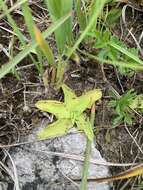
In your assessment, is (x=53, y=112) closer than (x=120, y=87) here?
Yes

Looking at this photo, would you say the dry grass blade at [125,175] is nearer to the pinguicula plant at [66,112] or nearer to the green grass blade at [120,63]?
the pinguicula plant at [66,112]

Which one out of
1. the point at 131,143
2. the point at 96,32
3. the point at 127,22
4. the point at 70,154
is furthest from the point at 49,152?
the point at 127,22

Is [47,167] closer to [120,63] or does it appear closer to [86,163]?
[86,163]

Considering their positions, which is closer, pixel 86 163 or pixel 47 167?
pixel 86 163

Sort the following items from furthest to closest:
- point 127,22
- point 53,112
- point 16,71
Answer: point 127,22, point 16,71, point 53,112

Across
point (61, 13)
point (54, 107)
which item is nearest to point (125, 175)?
point (54, 107)

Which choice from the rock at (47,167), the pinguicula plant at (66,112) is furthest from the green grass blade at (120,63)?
the rock at (47,167)

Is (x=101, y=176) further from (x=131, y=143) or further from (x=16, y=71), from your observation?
(x=16, y=71)

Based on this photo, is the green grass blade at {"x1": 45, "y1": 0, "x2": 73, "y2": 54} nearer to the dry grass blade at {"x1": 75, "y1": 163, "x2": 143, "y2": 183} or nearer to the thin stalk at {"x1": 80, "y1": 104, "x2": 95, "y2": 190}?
the thin stalk at {"x1": 80, "y1": 104, "x2": 95, "y2": 190}
